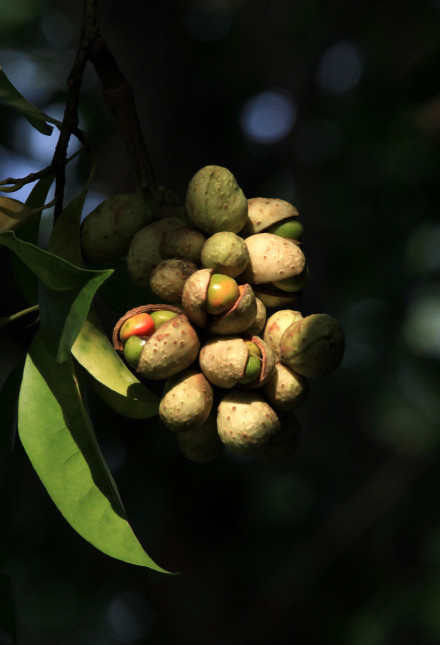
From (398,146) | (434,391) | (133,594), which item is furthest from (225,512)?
(398,146)

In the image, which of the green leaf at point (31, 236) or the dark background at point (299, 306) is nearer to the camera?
the green leaf at point (31, 236)

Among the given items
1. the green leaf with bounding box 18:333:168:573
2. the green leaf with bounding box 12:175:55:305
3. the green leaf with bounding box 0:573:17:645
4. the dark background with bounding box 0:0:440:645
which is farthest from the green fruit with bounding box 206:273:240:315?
the dark background with bounding box 0:0:440:645

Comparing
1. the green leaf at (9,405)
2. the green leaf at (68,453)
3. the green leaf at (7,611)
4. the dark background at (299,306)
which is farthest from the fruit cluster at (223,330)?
the dark background at (299,306)

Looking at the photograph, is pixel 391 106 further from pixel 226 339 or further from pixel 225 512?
pixel 226 339

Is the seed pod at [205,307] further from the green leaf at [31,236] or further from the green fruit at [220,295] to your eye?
the green leaf at [31,236]

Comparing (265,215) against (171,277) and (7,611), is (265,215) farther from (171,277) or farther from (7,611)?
(7,611)

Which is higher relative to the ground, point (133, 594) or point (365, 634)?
point (365, 634)
